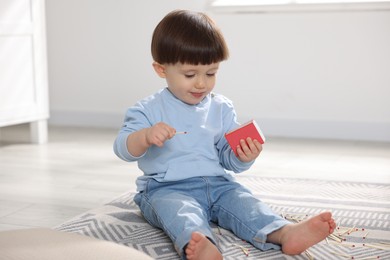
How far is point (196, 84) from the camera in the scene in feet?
4.72

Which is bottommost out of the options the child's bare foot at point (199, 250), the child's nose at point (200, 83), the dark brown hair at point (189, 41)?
the child's bare foot at point (199, 250)

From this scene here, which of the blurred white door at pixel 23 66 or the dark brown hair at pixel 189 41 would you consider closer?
the dark brown hair at pixel 189 41

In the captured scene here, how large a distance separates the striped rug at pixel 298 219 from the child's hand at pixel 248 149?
188 mm

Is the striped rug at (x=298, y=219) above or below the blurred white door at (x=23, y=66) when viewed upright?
below

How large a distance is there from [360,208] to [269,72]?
139cm

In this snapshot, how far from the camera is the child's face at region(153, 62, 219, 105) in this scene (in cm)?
143

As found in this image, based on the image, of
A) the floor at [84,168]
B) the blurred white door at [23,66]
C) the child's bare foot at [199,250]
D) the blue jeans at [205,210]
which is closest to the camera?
the child's bare foot at [199,250]

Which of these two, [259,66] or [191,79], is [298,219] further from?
[259,66]

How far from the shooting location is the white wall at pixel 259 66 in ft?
9.37

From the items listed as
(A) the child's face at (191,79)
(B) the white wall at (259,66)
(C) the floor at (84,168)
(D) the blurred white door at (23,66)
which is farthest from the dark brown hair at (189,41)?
(B) the white wall at (259,66)

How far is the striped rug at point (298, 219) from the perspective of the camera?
135 cm

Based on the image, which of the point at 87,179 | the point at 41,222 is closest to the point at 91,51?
the point at 87,179

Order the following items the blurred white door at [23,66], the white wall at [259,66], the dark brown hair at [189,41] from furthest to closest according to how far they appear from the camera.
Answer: the white wall at [259,66], the blurred white door at [23,66], the dark brown hair at [189,41]

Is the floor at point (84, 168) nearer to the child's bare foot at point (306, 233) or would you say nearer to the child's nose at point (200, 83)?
the child's nose at point (200, 83)
